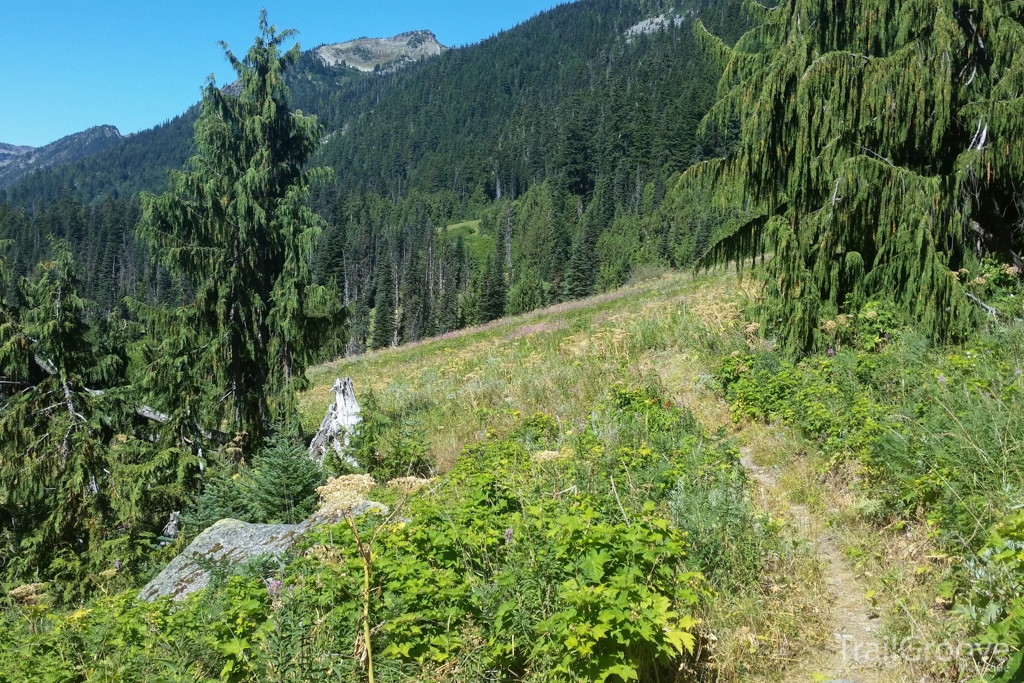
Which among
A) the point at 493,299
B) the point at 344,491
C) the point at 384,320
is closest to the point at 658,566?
the point at 344,491

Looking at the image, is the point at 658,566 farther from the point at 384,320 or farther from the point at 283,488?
the point at 384,320

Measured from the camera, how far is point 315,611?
2941 millimetres

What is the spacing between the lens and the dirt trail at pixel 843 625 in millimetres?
2977

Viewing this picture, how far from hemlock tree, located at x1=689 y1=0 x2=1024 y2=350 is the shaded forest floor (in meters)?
1.82

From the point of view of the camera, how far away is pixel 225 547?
511 cm

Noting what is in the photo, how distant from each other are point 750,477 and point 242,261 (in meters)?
8.14

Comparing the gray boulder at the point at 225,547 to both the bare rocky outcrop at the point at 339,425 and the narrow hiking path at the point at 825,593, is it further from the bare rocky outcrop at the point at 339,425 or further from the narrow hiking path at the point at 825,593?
the bare rocky outcrop at the point at 339,425

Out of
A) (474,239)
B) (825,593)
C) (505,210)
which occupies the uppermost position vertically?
(505,210)

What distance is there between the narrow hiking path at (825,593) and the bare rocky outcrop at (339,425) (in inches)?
207

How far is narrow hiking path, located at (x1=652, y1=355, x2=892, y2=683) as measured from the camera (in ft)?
9.82

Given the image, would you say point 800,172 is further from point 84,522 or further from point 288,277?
point 84,522

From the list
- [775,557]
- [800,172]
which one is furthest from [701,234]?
[775,557]

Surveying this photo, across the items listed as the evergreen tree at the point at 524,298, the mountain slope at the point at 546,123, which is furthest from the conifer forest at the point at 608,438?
the mountain slope at the point at 546,123

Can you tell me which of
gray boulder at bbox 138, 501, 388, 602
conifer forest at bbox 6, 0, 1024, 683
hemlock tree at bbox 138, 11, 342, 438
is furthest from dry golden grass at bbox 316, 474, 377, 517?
hemlock tree at bbox 138, 11, 342, 438
